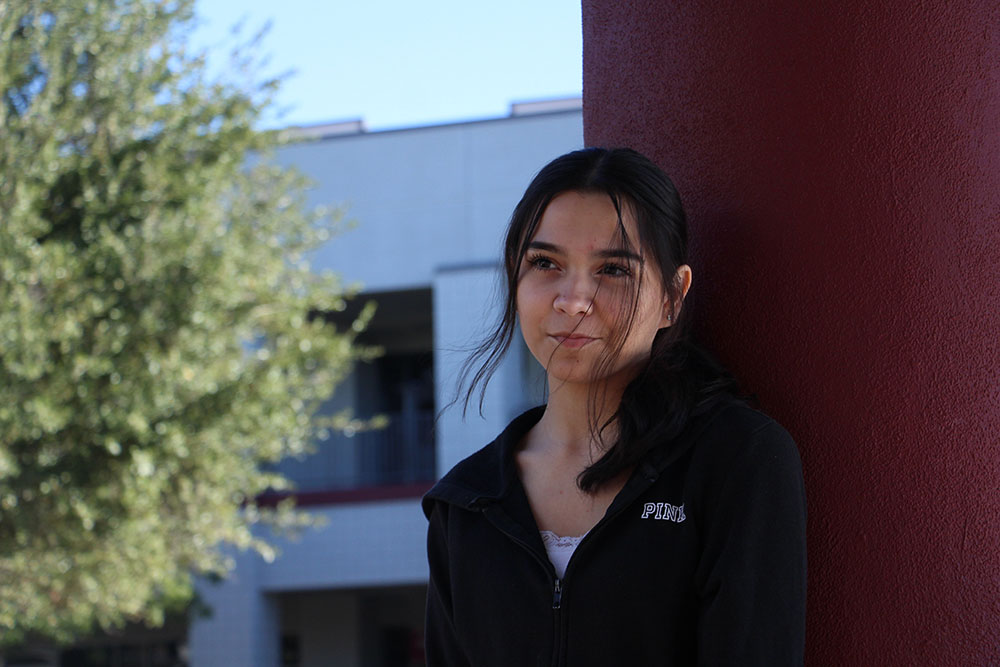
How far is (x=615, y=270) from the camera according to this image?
183 cm

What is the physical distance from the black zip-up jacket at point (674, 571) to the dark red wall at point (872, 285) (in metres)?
0.15

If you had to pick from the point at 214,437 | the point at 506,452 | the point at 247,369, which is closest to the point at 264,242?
the point at 247,369

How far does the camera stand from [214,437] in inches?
365

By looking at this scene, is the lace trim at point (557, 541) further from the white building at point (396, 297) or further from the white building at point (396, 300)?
the white building at point (396, 297)

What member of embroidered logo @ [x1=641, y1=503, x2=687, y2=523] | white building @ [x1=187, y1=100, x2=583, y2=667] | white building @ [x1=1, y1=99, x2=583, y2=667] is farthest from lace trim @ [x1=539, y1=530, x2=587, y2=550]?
white building @ [x1=187, y1=100, x2=583, y2=667]

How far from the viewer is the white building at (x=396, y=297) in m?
15.7

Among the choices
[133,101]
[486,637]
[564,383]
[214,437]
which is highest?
[133,101]

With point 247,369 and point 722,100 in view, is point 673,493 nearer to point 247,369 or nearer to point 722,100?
point 722,100

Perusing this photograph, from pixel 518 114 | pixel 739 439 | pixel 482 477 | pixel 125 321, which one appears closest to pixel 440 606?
pixel 482 477

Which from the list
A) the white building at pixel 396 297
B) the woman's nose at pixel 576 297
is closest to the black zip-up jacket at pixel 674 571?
the woman's nose at pixel 576 297

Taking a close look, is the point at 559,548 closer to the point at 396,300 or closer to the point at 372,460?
the point at 372,460

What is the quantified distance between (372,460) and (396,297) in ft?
7.16

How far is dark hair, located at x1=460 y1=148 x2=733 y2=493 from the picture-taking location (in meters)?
1.78

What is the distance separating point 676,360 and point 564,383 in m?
0.18
